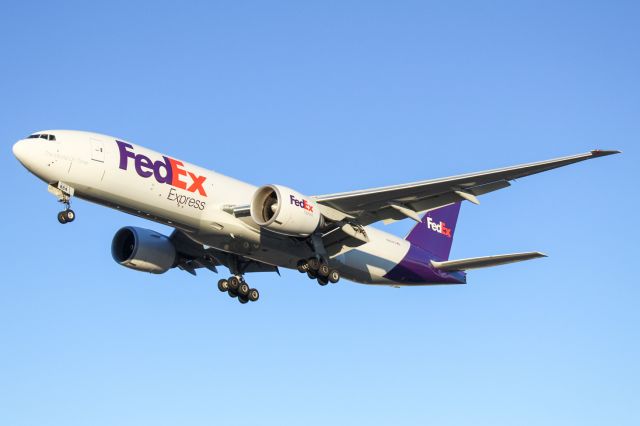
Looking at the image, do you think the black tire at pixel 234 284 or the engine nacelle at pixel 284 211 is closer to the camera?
the engine nacelle at pixel 284 211

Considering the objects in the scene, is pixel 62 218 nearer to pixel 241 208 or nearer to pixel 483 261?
pixel 241 208

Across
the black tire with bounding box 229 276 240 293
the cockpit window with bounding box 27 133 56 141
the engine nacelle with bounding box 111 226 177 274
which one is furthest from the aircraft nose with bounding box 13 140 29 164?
the black tire with bounding box 229 276 240 293

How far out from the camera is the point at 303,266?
35.2 meters

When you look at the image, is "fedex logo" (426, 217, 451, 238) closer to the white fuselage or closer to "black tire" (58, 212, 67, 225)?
the white fuselage

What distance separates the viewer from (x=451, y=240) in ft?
139

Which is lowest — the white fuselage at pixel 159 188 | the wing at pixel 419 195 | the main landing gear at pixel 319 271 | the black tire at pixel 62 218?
the black tire at pixel 62 218

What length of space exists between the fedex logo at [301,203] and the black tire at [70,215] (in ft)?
23.6

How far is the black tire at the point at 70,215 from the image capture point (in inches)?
1246

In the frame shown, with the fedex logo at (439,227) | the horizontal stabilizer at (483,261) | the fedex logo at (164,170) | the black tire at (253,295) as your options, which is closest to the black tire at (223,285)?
the black tire at (253,295)

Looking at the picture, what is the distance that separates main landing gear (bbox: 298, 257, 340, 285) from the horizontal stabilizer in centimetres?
522

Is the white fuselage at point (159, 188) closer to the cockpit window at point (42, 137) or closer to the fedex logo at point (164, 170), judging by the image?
the fedex logo at point (164, 170)

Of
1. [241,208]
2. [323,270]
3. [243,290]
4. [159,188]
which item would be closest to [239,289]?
[243,290]

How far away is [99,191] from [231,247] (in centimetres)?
552

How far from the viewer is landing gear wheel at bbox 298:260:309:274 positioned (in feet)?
115
